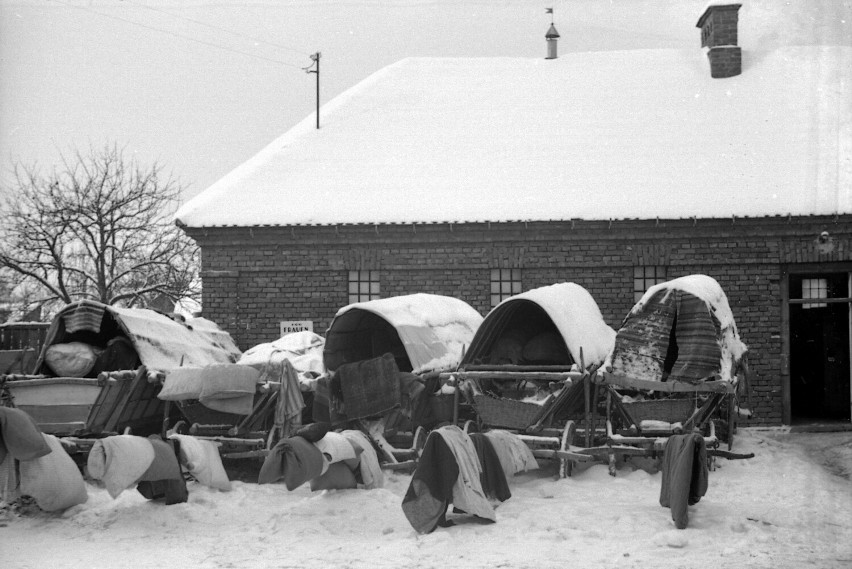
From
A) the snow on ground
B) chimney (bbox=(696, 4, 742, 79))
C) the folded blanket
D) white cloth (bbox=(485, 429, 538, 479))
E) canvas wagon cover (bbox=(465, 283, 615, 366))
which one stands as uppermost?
chimney (bbox=(696, 4, 742, 79))

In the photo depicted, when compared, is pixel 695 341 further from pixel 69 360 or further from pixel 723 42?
pixel 723 42

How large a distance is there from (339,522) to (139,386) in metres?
4.39

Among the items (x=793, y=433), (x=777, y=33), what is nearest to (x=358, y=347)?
(x=793, y=433)

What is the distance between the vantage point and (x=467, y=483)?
27.4ft

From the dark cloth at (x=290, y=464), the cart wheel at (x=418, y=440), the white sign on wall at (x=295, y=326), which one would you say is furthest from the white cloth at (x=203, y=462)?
the white sign on wall at (x=295, y=326)

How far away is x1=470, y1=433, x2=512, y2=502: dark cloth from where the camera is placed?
918 centimetres

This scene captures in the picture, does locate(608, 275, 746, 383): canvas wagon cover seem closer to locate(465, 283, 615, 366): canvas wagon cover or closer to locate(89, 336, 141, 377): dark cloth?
locate(465, 283, 615, 366): canvas wagon cover

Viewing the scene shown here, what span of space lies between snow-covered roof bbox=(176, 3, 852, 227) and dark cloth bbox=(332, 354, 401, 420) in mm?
5332

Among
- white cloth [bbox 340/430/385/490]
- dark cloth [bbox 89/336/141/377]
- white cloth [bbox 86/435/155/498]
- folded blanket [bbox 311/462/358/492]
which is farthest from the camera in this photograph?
dark cloth [bbox 89/336/141/377]

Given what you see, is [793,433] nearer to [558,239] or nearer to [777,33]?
[558,239]

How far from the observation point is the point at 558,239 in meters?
16.4

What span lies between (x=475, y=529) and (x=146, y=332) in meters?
6.29

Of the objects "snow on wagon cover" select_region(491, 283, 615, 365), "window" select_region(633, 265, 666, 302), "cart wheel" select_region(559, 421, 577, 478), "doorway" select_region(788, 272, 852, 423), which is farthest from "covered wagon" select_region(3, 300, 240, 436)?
"doorway" select_region(788, 272, 852, 423)

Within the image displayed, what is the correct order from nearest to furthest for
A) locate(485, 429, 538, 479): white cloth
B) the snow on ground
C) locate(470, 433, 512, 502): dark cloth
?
the snow on ground < locate(470, 433, 512, 502): dark cloth < locate(485, 429, 538, 479): white cloth
